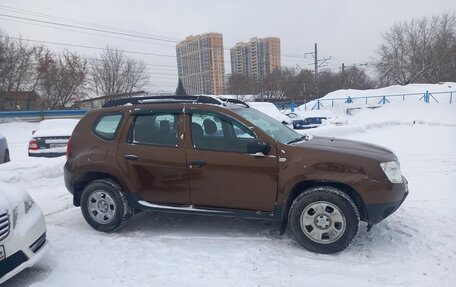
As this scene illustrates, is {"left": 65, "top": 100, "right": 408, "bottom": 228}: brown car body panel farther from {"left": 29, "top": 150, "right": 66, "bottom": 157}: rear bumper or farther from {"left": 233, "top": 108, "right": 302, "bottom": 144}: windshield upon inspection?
{"left": 29, "top": 150, "right": 66, "bottom": 157}: rear bumper

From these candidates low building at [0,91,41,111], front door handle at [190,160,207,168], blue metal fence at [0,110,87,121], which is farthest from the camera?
low building at [0,91,41,111]

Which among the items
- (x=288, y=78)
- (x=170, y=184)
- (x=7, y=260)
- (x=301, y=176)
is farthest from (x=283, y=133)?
(x=288, y=78)

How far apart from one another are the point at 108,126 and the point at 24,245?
2.01m

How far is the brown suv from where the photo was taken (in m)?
3.87

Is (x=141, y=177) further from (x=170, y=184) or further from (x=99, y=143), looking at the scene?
(x=99, y=143)

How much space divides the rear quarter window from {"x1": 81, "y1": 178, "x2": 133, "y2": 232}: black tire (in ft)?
2.02

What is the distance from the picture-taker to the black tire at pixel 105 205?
463 cm

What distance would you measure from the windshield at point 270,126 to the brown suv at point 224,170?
28mm

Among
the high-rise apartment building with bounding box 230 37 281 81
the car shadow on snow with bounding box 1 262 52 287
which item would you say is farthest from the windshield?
the high-rise apartment building with bounding box 230 37 281 81

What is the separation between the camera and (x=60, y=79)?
40.2m

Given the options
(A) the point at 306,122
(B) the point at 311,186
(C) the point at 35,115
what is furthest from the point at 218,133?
(C) the point at 35,115

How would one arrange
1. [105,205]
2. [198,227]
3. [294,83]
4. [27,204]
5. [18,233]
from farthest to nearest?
[294,83] < [198,227] < [105,205] < [27,204] < [18,233]

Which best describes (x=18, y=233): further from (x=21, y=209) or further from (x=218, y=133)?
(x=218, y=133)

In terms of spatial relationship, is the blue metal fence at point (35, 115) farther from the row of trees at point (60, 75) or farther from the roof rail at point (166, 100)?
the roof rail at point (166, 100)
